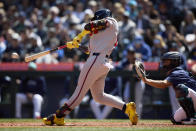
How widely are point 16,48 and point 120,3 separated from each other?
3.49m

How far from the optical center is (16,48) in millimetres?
12711

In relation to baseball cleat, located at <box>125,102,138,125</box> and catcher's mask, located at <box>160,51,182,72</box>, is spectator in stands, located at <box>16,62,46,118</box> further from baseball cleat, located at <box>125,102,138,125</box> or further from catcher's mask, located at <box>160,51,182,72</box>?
catcher's mask, located at <box>160,51,182,72</box>

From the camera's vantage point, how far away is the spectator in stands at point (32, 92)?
37.8 feet

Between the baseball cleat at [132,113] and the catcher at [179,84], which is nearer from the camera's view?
the catcher at [179,84]

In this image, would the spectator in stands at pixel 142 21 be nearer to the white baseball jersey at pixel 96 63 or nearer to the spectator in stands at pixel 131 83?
the spectator in stands at pixel 131 83

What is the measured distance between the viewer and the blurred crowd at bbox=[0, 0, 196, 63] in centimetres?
1210

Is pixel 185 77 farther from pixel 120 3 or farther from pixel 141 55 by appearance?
pixel 120 3

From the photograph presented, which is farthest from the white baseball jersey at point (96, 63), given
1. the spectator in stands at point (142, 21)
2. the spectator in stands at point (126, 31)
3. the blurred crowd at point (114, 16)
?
the spectator in stands at point (142, 21)

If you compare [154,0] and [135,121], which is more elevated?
[154,0]

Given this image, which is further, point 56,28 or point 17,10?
point 17,10

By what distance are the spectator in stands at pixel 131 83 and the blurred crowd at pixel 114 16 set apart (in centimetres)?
44

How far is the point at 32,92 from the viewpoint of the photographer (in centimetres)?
1177

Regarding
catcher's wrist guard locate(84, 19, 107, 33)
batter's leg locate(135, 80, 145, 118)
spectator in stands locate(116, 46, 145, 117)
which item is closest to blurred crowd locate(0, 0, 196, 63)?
spectator in stands locate(116, 46, 145, 117)

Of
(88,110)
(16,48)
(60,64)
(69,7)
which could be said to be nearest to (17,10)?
(69,7)
